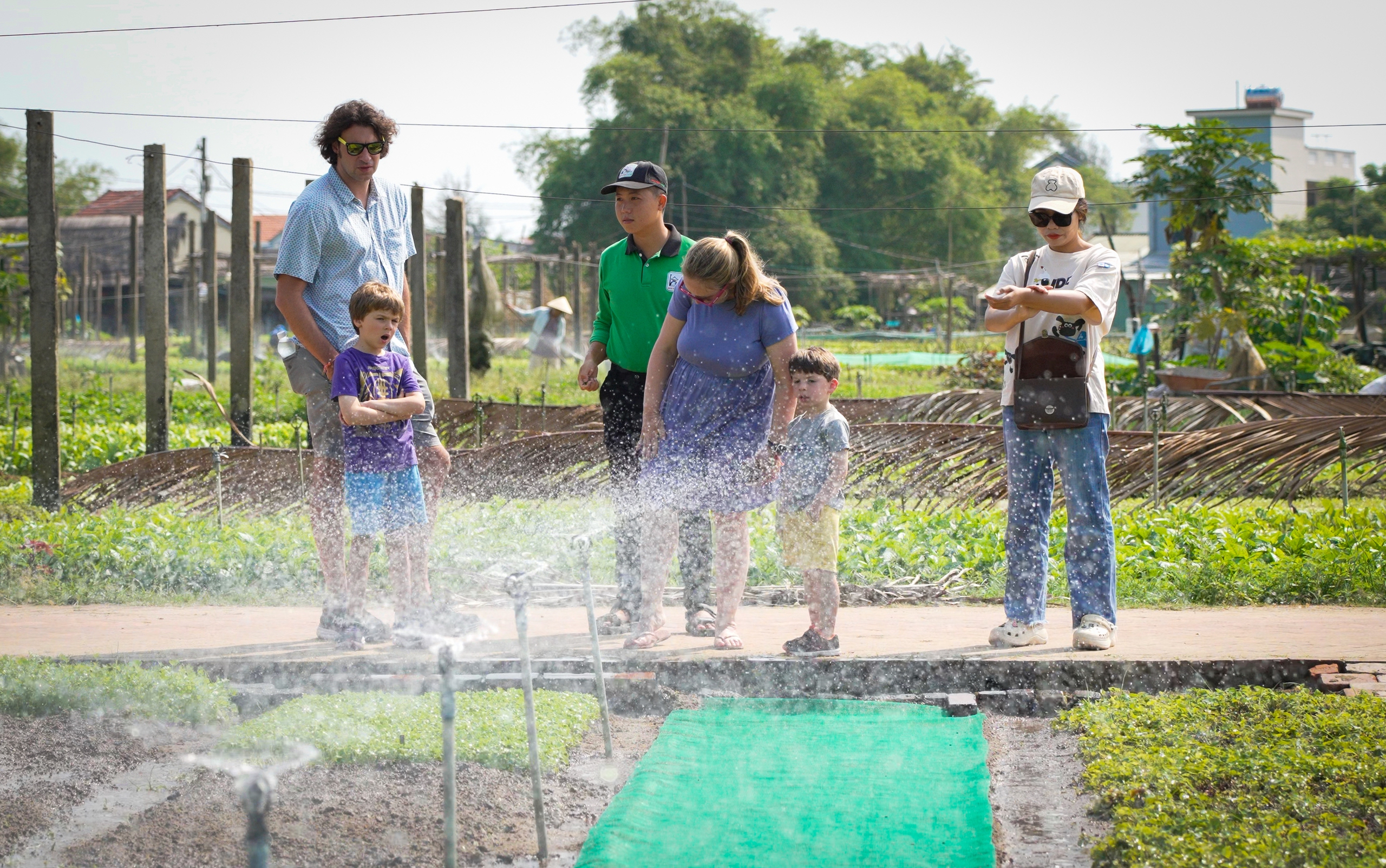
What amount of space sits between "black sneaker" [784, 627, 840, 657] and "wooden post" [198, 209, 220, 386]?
1599 cm

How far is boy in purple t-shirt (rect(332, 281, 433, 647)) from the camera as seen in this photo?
489 cm

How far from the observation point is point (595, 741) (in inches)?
164

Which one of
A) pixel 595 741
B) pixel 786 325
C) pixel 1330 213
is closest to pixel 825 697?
pixel 595 741

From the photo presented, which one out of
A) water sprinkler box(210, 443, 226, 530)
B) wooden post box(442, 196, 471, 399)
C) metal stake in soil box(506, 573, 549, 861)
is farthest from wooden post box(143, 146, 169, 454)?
metal stake in soil box(506, 573, 549, 861)

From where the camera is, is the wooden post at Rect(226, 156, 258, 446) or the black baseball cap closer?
the black baseball cap

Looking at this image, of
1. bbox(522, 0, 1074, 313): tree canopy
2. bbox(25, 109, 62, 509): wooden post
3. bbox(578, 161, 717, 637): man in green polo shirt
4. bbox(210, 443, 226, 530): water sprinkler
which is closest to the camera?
bbox(578, 161, 717, 637): man in green polo shirt

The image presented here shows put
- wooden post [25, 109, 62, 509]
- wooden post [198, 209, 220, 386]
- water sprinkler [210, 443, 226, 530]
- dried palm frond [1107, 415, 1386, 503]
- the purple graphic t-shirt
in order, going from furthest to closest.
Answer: wooden post [198, 209, 220, 386] → wooden post [25, 109, 62, 509] → dried palm frond [1107, 415, 1386, 503] → water sprinkler [210, 443, 226, 530] → the purple graphic t-shirt

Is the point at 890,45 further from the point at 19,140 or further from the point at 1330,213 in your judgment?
the point at 19,140

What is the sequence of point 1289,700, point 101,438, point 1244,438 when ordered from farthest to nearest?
point 101,438, point 1244,438, point 1289,700

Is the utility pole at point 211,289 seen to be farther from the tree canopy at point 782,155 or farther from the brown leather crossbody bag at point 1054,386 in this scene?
the tree canopy at point 782,155

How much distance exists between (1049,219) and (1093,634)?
5.06ft

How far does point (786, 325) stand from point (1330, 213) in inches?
1946

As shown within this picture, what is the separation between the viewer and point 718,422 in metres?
5.04

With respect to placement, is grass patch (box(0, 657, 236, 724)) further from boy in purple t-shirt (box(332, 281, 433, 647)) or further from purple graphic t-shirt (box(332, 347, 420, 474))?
purple graphic t-shirt (box(332, 347, 420, 474))
